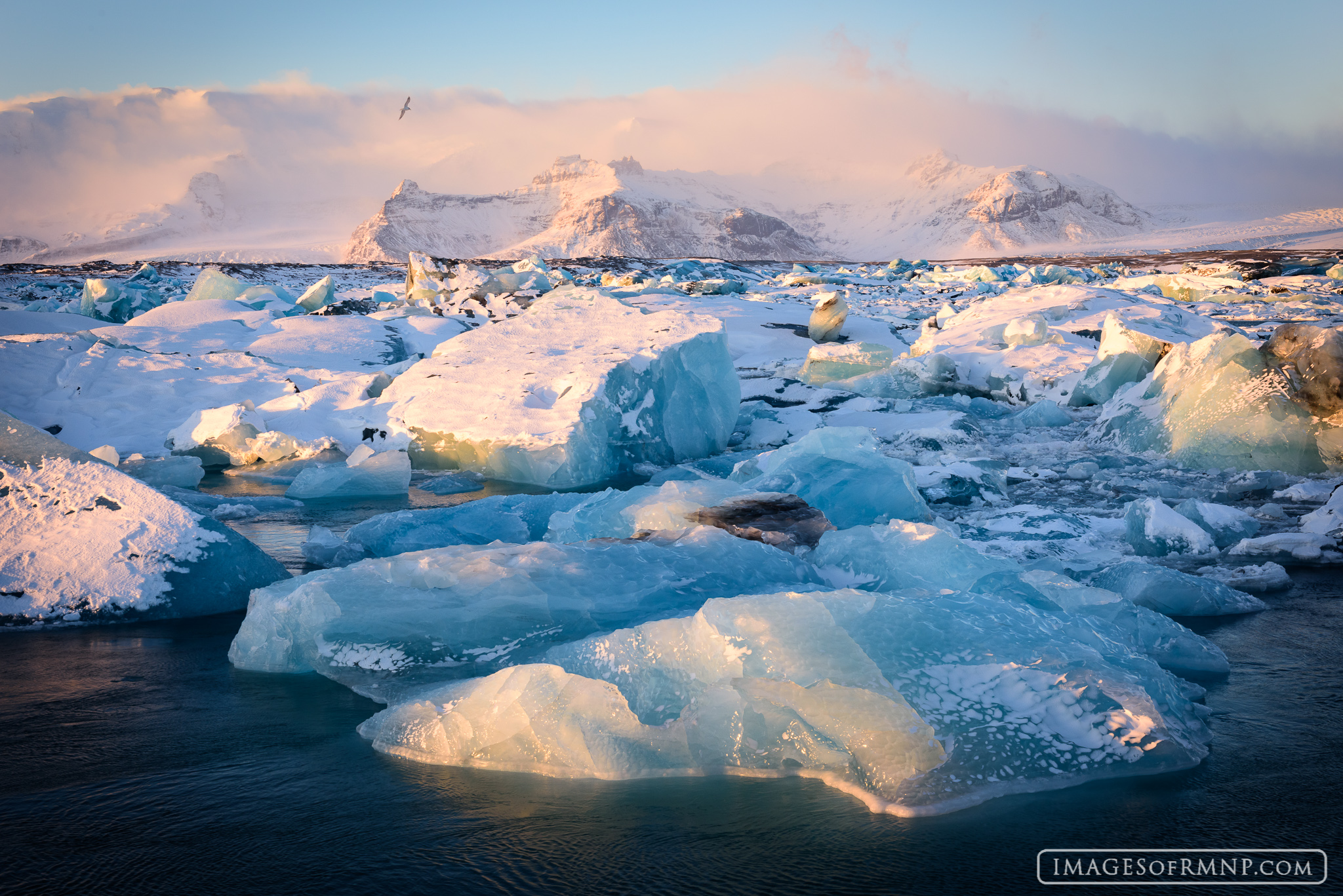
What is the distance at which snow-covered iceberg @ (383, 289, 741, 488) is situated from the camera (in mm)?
7051

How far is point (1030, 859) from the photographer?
1.98 m

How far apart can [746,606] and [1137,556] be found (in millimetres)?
3027

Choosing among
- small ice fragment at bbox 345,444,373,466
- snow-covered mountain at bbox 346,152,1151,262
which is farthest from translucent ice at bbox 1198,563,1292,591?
snow-covered mountain at bbox 346,152,1151,262

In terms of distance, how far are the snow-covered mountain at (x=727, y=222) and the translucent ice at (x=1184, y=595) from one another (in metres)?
93.7

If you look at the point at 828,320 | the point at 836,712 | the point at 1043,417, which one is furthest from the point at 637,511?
the point at 828,320

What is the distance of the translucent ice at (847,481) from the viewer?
206 inches

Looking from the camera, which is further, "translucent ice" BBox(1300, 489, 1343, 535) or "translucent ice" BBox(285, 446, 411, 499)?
"translucent ice" BBox(285, 446, 411, 499)

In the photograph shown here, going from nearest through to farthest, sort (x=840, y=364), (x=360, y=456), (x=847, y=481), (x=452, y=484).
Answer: (x=847, y=481), (x=360, y=456), (x=452, y=484), (x=840, y=364)

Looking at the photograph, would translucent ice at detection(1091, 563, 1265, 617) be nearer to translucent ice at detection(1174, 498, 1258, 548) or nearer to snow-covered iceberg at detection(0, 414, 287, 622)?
translucent ice at detection(1174, 498, 1258, 548)

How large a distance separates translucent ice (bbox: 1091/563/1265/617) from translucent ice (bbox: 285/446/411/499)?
16.6 feet

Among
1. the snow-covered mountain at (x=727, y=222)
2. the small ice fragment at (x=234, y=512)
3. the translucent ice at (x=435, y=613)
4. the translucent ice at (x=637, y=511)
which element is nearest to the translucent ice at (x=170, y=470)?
the small ice fragment at (x=234, y=512)

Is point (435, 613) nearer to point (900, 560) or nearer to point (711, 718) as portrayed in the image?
point (711, 718)

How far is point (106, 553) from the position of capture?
155 inches

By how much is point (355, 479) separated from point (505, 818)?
498 centimetres
